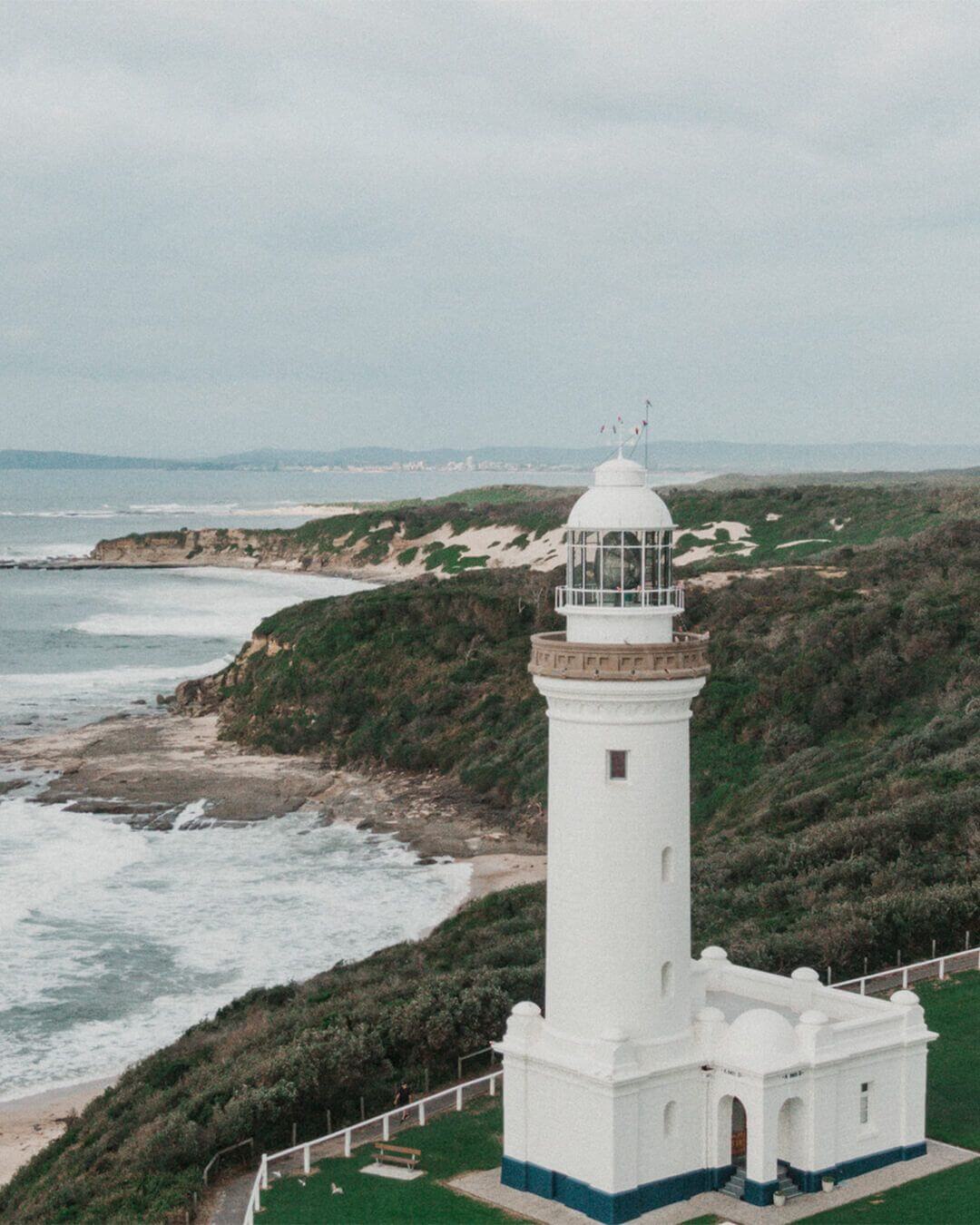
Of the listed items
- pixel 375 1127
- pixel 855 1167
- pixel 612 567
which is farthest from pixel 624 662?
pixel 375 1127

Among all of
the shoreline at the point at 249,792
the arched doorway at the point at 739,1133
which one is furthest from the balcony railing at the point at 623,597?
the shoreline at the point at 249,792

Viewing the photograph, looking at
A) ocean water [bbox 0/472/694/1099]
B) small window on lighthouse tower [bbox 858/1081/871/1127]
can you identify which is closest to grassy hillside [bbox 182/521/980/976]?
small window on lighthouse tower [bbox 858/1081/871/1127]

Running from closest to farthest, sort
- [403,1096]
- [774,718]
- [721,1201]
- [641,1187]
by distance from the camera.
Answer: [641,1187], [721,1201], [403,1096], [774,718]

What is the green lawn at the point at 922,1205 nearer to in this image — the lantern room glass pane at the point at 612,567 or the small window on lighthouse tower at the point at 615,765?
the small window on lighthouse tower at the point at 615,765

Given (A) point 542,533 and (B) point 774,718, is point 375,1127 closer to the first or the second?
(B) point 774,718

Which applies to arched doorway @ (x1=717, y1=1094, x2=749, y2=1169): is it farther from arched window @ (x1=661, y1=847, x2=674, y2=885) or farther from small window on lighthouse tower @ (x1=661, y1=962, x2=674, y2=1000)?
arched window @ (x1=661, y1=847, x2=674, y2=885)
